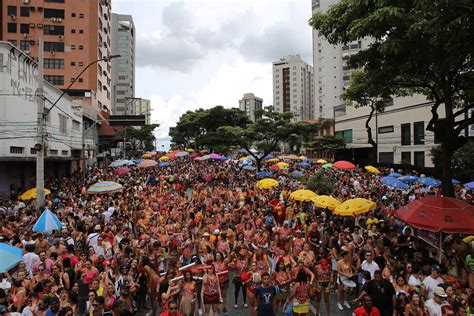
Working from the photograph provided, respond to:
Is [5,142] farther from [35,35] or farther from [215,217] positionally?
[35,35]

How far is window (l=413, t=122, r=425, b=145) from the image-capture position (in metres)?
38.4

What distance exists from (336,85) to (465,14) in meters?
82.0

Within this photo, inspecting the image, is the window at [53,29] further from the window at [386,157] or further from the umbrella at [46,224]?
the umbrella at [46,224]

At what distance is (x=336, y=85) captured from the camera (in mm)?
86562

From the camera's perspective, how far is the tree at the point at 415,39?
27.8 feet

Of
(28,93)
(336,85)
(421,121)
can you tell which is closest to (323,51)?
(336,85)

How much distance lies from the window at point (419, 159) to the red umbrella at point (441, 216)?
3101cm

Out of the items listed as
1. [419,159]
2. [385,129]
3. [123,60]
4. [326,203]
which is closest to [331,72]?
[385,129]

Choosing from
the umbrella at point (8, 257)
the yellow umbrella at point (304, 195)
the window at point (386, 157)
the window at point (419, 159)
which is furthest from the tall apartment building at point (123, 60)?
the umbrella at point (8, 257)

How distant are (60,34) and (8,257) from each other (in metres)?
51.8

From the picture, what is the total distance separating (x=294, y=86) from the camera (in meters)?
133

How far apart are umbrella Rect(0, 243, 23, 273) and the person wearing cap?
294 inches

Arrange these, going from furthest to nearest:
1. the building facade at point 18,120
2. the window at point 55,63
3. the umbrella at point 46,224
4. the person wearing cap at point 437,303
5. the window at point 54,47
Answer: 1. the window at point 55,63
2. the window at point 54,47
3. the building facade at point 18,120
4. the umbrella at point 46,224
5. the person wearing cap at point 437,303

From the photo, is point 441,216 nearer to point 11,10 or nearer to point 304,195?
point 304,195
